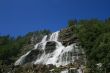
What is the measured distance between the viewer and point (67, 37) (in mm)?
51969

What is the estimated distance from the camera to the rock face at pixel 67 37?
50000mm

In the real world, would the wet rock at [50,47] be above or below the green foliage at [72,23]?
below

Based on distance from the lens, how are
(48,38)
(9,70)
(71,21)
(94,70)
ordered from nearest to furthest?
(94,70)
(9,70)
(48,38)
(71,21)

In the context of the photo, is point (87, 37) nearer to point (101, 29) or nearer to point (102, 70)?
point (101, 29)

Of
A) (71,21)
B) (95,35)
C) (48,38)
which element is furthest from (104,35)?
(71,21)

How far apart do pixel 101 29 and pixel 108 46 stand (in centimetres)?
978

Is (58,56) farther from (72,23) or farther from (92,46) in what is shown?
(72,23)

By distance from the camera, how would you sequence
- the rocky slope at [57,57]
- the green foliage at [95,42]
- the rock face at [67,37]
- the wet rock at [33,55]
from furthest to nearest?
the rock face at [67,37] → the wet rock at [33,55] → the rocky slope at [57,57] → the green foliage at [95,42]

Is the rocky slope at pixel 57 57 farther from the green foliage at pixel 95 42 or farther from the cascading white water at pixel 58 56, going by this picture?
the green foliage at pixel 95 42

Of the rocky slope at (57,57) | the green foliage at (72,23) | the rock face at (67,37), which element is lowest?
the rocky slope at (57,57)

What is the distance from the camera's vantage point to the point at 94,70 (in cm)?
3559

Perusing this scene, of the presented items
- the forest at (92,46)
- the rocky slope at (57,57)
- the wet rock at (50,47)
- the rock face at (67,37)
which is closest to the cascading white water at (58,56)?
the rocky slope at (57,57)

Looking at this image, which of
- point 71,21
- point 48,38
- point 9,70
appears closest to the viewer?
point 9,70

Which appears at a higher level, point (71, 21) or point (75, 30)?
point (71, 21)
